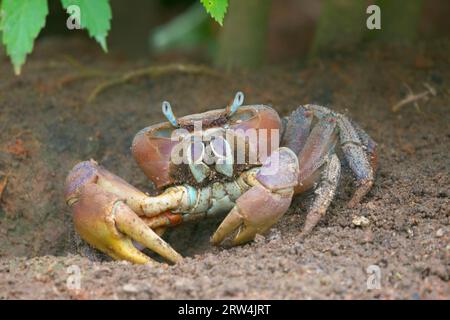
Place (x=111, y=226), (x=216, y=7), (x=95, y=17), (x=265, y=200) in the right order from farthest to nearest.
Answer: (x=111, y=226)
(x=265, y=200)
(x=216, y=7)
(x=95, y=17)

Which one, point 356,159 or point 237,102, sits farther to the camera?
point 356,159

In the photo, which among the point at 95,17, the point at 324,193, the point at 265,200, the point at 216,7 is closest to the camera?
the point at 95,17

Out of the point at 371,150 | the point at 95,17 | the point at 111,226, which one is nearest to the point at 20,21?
the point at 95,17

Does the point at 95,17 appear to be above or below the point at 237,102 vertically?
above

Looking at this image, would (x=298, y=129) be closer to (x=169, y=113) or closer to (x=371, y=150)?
(x=371, y=150)

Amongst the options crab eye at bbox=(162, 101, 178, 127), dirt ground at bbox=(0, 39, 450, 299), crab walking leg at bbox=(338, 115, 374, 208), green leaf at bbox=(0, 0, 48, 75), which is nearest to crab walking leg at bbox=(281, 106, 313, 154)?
crab walking leg at bbox=(338, 115, 374, 208)

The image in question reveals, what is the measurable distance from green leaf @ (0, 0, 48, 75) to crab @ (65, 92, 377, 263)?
913mm

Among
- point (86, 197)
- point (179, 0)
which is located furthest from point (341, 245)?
point (179, 0)

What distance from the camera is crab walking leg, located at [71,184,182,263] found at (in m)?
3.72

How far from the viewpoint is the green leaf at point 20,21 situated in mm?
3156

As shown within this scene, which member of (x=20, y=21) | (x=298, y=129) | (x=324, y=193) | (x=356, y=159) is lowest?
(x=324, y=193)

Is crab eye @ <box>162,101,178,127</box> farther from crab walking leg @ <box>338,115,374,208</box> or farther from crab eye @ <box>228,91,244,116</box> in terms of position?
crab walking leg @ <box>338,115,374,208</box>

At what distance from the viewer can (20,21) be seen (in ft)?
10.5

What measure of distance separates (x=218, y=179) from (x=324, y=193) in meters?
0.56
